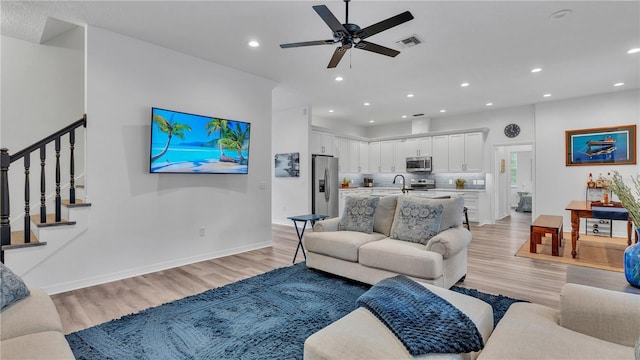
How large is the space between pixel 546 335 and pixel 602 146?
21.8 ft

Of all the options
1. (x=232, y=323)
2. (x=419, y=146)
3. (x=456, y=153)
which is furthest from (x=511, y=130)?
(x=232, y=323)

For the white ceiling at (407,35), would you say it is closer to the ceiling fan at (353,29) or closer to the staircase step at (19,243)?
the ceiling fan at (353,29)

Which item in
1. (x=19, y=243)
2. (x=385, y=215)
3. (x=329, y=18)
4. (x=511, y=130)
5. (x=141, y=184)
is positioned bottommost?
(x=19, y=243)

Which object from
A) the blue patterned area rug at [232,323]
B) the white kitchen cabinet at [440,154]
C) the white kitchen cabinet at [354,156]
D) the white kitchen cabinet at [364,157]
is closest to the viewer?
the blue patterned area rug at [232,323]

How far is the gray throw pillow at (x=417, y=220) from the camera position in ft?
10.3

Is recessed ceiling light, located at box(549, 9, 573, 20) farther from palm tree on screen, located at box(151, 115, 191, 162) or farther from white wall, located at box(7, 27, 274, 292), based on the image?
palm tree on screen, located at box(151, 115, 191, 162)

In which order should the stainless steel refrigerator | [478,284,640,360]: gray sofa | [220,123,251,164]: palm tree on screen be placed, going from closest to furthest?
[478,284,640,360]: gray sofa
[220,123,251,164]: palm tree on screen
the stainless steel refrigerator

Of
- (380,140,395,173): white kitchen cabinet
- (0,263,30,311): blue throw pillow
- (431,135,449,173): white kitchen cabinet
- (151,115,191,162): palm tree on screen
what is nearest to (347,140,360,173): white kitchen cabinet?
(380,140,395,173): white kitchen cabinet

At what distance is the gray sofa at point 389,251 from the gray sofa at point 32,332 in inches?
93.9

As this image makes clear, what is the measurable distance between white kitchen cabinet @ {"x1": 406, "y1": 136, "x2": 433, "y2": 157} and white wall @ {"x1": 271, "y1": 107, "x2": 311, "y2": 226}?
11.0ft

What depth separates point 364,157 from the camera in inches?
361

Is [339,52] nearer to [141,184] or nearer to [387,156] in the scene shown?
[141,184]

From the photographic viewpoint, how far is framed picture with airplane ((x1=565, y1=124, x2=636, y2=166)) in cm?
568

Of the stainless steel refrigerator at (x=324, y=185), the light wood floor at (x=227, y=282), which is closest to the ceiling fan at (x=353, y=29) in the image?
the light wood floor at (x=227, y=282)
